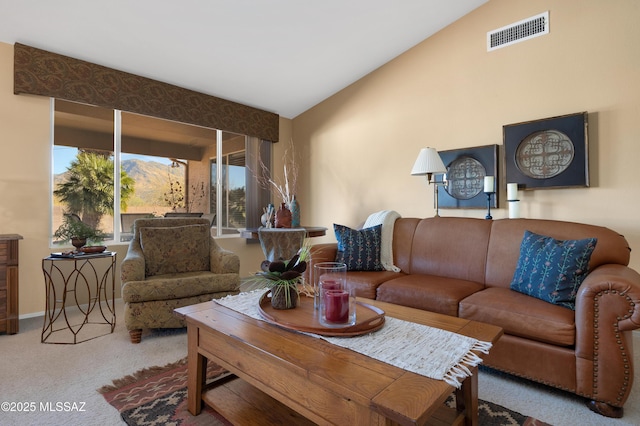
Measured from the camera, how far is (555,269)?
6.46ft

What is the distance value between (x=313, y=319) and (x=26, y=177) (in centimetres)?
312

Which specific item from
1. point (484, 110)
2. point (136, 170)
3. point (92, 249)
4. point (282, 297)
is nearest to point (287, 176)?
point (136, 170)

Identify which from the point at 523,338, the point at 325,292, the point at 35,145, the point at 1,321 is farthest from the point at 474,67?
the point at 1,321

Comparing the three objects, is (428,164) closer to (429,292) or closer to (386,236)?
(386,236)

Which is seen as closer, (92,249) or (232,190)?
(92,249)

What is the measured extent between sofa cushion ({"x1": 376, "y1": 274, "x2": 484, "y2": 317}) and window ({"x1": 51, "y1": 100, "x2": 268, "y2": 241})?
A: 2.73 meters

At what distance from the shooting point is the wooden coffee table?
37.3 inches

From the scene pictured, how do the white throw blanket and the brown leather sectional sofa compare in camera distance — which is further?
the white throw blanket

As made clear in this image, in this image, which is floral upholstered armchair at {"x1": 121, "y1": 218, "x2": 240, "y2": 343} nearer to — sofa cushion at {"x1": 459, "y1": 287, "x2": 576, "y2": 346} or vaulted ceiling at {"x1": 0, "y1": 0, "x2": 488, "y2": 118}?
vaulted ceiling at {"x1": 0, "y1": 0, "x2": 488, "y2": 118}

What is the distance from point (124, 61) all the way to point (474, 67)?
139 inches

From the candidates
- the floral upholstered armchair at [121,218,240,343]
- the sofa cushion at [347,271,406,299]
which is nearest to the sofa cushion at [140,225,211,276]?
the floral upholstered armchair at [121,218,240,343]

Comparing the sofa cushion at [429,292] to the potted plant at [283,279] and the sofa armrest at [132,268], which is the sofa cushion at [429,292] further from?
the sofa armrest at [132,268]

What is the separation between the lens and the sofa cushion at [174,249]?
2.94 meters

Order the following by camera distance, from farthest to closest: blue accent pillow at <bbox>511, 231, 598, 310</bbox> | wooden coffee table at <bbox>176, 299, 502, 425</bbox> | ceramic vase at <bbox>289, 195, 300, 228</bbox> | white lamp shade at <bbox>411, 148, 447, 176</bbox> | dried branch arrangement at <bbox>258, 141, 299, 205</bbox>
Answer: dried branch arrangement at <bbox>258, 141, 299, 205</bbox>
ceramic vase at <bbox>289, 195, 300, 228</bbox>
white lamp shade at <bbox>411, 148, 447, 176</bbox>
blue accent pillow at <bbox>511, 231, 598, 310</bbox>
wooden coffee table at <bbox>176, 299, 502, 425</bbox>
